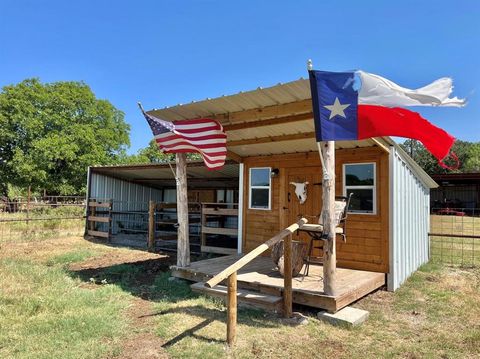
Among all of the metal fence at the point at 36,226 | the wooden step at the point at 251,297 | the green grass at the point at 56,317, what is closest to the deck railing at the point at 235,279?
the wooden step at the point at 251,297

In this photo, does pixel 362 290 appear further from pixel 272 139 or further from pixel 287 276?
pixel 272 139

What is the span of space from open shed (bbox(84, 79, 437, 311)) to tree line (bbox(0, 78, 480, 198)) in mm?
16408

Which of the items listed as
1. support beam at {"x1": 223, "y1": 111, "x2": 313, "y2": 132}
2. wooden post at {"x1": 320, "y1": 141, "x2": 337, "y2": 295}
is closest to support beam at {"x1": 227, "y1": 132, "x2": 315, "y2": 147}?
support beam at {"x1": 223, "y1": 111, "x2": 313, "y2": 132}

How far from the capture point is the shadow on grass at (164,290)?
4.30 metres

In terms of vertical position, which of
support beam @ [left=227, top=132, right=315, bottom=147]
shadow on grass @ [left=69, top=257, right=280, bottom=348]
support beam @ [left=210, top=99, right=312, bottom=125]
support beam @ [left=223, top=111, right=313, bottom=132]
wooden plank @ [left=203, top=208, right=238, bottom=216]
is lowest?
shadow on grass @ [left=69, top=257, right=280, bottom=348]

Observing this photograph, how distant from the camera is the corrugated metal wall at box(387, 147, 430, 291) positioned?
5891 millimetres

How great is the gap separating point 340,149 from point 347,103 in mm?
2831

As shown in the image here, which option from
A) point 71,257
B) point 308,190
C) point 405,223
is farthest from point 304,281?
point 71,257

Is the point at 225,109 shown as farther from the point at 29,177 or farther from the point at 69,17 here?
the point at 29,177

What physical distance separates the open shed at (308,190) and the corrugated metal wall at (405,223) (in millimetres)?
17

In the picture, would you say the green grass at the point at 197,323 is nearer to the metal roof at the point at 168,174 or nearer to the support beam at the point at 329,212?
the support beam at the point at 329,212

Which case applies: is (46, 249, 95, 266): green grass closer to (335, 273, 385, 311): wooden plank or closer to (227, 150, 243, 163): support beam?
(227, 150, 243, 163): support beam

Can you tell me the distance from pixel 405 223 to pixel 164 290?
455 centimetres

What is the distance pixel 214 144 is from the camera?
214 inches
